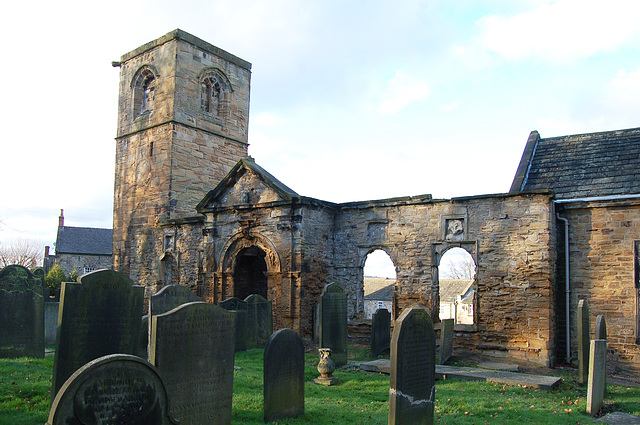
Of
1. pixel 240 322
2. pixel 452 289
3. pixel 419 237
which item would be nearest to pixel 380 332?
pixel 419 237

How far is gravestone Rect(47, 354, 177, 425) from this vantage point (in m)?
4.20

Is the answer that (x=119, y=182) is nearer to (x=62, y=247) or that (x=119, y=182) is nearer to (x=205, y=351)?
(x=205, y=351)

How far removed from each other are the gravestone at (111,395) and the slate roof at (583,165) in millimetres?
13012

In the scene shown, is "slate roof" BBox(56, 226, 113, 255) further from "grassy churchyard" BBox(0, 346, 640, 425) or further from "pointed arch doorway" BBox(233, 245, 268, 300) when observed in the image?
"grassy churchyard" BBox(0, 346, 640, 425)

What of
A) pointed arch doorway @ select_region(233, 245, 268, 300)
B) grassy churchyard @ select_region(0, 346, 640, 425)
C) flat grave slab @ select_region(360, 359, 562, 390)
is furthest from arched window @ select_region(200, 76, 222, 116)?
flat grave slab @ select_region(360, 359, 562, 390)

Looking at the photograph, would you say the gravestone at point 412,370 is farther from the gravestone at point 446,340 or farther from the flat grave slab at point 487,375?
the gravestone at point 446,340

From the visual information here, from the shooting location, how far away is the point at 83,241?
48.1 m

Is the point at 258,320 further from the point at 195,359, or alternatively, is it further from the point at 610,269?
the point at 610,269

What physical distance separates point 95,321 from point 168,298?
9.66 feet

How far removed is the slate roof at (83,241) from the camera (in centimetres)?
4669

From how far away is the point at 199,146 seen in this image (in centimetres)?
2348

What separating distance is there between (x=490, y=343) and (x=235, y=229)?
8.91 m

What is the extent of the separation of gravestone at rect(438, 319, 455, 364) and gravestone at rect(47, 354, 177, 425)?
9.36 meters

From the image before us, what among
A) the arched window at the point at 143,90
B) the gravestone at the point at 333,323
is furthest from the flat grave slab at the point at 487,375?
the arched window at the point at 143,90
